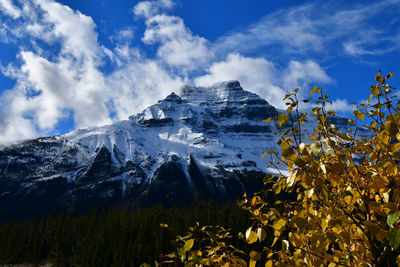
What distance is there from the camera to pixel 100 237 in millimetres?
63031

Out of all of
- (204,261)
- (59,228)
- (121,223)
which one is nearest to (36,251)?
(59,228)

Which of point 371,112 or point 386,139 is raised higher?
point 371,112

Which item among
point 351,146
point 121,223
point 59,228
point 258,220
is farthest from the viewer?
point 59,228

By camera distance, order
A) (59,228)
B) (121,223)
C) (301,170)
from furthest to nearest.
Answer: (59,228)
(121,223)
(301,170)

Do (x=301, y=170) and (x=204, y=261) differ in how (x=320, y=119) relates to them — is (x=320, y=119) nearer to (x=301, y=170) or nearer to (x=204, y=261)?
(x=301, y=170)

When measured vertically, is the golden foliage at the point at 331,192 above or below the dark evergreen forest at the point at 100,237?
below

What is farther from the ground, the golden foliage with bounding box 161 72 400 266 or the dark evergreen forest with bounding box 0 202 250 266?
the dark evergreen forest with bounding box 0 202 250 266

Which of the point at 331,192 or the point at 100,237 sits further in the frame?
the point at 100,237

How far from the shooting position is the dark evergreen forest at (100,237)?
56812 mm

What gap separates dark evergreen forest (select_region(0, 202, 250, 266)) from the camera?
56812 millimetres

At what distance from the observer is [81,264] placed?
53094mm

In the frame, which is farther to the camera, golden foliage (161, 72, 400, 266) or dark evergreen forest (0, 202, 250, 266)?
dark evergreen forest (0, 202, 250, 266)

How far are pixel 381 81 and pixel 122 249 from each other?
6183 cm

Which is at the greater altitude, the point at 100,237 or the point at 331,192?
the point at 100,237
